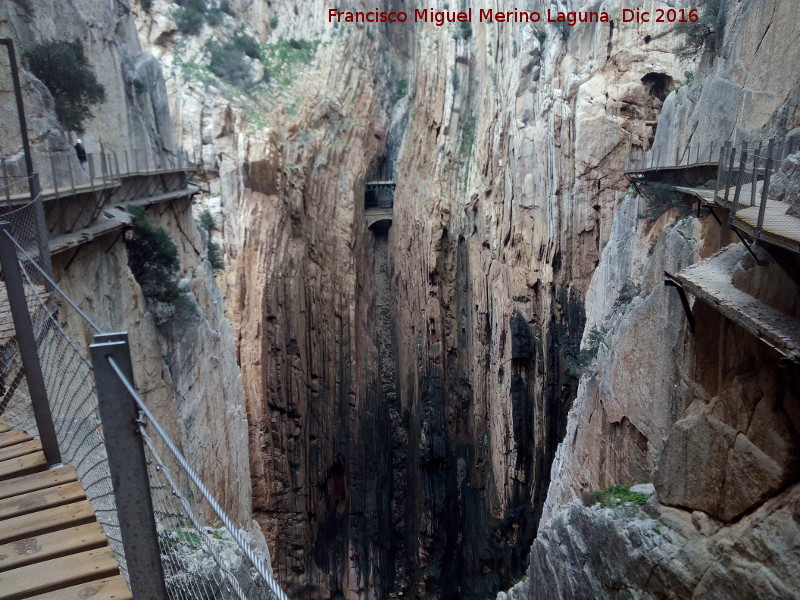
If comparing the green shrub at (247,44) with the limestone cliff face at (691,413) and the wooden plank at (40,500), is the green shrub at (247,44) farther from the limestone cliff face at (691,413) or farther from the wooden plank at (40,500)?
the wooden plank at (40,500)

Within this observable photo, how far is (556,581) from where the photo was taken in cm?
770

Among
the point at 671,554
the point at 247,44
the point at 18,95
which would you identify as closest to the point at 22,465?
the point at 18,95

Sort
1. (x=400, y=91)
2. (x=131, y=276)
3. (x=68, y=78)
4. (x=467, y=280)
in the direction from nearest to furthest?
(x=131, y=276) → (x=68, y=78) → (x=467, y=280) → (x=400, y=91)

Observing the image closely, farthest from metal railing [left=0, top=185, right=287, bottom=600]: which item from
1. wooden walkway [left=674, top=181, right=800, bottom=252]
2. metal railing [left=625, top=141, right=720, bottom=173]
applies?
metal railing [left=625, top=141, right=720, bottom=173]

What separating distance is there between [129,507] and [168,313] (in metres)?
9.64

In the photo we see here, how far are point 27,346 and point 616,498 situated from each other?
20.0ft

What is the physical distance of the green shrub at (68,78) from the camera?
12.6 metres

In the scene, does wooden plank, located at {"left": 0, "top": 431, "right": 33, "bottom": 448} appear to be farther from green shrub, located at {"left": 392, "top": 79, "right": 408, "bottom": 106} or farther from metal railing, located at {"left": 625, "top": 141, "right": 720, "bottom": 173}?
green shrub, located at {"left": 392, "top": 79, "right": 408, "bottom": 106}

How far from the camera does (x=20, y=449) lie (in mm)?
3951

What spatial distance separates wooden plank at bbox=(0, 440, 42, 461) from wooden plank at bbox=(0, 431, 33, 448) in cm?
5

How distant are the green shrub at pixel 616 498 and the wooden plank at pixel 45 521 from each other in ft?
17.0

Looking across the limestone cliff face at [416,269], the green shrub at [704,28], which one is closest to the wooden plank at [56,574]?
the green shrub at [704,28]

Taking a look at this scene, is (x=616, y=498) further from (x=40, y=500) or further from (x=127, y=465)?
(x=127, y=465)

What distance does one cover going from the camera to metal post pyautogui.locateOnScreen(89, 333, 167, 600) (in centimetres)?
219
